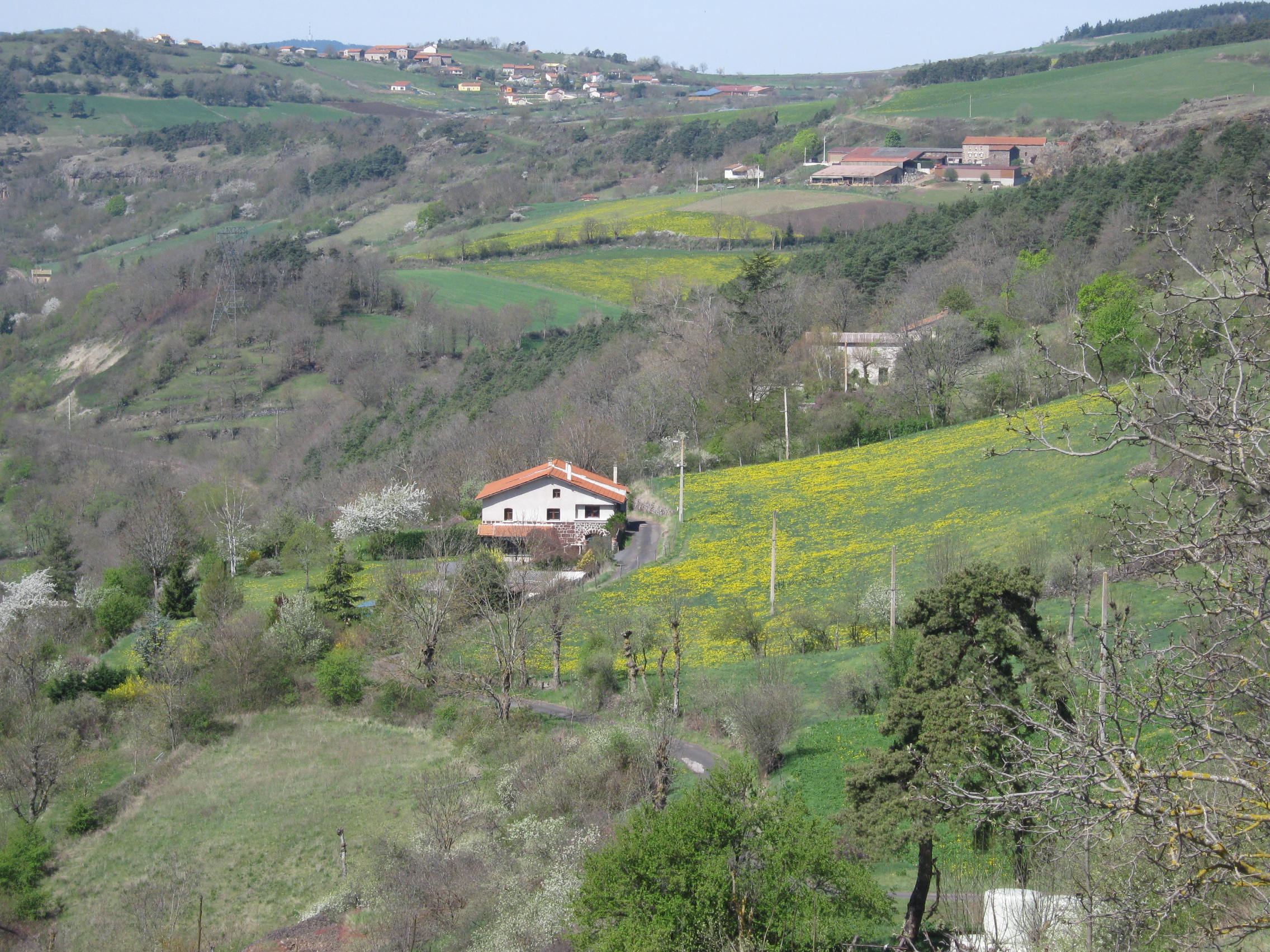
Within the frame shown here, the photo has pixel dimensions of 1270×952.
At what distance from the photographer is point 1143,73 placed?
11781 centimetres

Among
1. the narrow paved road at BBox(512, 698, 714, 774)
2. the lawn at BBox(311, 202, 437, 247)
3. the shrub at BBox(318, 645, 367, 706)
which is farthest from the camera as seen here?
the lawn at BBox(311, 202, 437, 247)

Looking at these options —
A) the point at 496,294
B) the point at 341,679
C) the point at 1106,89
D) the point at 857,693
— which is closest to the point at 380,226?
the point at 496,294

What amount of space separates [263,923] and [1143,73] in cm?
12167

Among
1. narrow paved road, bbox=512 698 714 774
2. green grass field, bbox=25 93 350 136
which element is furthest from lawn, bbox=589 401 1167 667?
green grass field, bbox=25 93 350 136

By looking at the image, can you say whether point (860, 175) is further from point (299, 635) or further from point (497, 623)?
point (299, 635)

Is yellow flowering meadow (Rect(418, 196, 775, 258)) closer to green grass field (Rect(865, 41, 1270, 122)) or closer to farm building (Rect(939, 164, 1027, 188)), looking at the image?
farm building (Rect(939, 164, 1027, 188))

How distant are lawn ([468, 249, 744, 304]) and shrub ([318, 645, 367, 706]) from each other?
54.8 metres

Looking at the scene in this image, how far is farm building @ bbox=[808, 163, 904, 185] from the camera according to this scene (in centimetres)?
10694

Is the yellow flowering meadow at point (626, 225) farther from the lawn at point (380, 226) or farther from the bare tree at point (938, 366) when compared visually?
the bare tree at point (938, 366)

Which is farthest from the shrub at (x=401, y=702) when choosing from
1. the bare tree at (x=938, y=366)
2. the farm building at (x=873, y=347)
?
the farm building at (x=873, y=347)

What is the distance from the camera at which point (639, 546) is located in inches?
1764

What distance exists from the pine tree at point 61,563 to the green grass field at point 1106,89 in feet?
297

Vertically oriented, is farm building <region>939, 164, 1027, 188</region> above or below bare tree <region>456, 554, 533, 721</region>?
above

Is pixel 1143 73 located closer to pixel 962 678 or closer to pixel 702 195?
pixel 702 195
